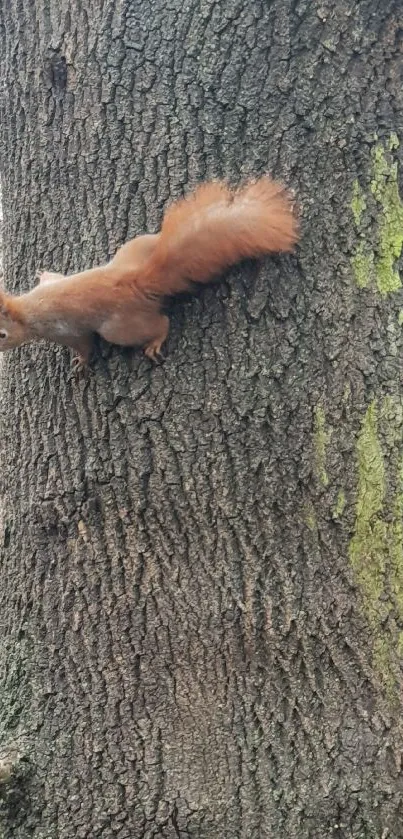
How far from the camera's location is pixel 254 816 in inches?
82.0

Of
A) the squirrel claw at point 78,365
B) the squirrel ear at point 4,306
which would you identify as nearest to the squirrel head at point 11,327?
the squirrel ear at point 4,306

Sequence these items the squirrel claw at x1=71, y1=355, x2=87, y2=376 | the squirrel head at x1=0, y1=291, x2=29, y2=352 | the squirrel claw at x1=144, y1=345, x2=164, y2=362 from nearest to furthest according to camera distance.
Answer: the squirrel claw at x1=144, y1=345, x2=164, y2=362, the squirrel claw at x1=71, y1=355, x2=87, y2=376, the squirrel head at x1=0, y1=291, x2=29, y2=352

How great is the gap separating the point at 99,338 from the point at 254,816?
120cm

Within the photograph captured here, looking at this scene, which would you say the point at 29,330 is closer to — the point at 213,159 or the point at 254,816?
the point at 213,159

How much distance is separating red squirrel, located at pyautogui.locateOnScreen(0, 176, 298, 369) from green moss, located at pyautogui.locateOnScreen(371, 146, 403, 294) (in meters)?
0.21

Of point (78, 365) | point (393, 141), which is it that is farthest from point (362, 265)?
point (78, 365)

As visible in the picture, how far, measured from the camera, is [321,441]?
2.08m

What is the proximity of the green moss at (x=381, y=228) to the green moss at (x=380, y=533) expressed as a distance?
0.29 m

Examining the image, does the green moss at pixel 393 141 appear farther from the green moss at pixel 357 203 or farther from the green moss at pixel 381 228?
the green moss at pixel 357 203

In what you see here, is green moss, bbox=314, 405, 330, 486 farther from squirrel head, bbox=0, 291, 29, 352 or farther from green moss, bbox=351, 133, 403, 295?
squirrel head, bbox=0, 291, 29, 352

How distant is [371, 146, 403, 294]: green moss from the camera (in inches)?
81.8

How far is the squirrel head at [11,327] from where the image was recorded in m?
2.43

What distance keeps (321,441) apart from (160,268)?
1.82ft

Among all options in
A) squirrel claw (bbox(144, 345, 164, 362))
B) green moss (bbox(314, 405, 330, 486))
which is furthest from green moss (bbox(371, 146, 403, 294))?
squirrel claw (bbox(144, 345, 164, 362))
